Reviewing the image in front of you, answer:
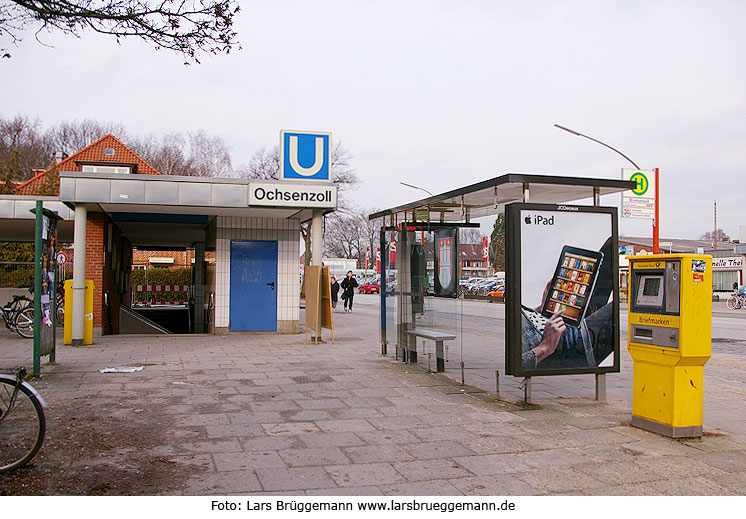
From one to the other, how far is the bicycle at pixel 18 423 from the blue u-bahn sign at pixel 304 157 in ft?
31.7

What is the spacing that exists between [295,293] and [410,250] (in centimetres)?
578

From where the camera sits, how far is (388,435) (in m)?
5.98

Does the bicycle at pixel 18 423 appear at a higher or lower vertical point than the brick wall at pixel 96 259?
lower

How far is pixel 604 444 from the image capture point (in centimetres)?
581

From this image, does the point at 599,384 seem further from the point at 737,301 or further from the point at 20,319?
the point at 737,301

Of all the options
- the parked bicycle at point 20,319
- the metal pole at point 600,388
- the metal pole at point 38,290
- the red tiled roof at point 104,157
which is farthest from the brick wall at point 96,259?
the red tiled roof at point 104,157

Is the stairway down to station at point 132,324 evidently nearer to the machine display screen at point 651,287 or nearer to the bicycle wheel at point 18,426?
the bicycle wheel at point 18,426

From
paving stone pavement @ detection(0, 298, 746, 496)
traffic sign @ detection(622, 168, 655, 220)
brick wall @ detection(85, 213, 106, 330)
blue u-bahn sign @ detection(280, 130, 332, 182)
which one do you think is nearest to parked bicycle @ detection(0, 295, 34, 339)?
brick wall @ detection(85, 213, 106, 330)

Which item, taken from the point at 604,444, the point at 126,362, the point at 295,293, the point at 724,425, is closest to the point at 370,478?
the point at 604,444

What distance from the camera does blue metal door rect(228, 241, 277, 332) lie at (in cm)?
1523

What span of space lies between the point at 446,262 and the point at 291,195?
4.72 metres

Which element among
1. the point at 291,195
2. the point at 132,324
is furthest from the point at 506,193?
the point at 132,324

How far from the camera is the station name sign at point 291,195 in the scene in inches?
525

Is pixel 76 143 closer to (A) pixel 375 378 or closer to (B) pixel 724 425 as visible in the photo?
(A) pixel 375 378
